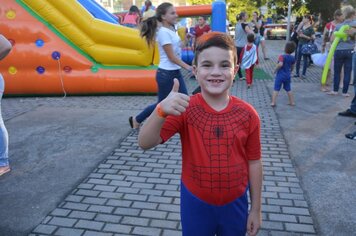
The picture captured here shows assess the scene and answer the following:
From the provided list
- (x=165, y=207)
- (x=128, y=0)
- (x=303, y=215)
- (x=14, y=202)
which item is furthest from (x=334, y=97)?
(x=128, y=0)

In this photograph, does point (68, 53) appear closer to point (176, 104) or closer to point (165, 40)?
point (165, 40)

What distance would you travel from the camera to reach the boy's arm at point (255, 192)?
6.17ft

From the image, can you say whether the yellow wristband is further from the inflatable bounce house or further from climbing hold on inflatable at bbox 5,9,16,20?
climbing hold on inflatable at bbox 5,9,16,20

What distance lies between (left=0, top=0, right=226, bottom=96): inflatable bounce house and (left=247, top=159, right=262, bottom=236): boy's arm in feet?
19.9

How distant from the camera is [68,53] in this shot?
7727 millimetres

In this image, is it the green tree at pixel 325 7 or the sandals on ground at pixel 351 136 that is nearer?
the sandals on ground at pixel 351 136

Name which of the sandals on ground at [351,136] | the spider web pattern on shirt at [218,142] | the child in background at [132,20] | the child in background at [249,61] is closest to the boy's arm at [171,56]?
the sandals on ground at [351,136]

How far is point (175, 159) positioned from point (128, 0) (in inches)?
1326

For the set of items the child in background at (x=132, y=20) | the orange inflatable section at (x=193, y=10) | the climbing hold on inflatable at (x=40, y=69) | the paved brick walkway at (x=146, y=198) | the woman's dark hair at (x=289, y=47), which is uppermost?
the orange inflatable section at (x=193, y=10)

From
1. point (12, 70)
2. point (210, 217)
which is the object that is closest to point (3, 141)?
point (210, 217)

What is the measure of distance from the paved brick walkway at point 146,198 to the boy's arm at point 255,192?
1114mm

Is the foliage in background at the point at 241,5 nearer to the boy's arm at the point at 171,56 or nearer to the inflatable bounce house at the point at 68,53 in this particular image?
the inflatable bounce house at the point at 68,53

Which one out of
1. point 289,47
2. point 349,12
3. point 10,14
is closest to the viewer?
point 289,47

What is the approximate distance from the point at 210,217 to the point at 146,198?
1785 mm
